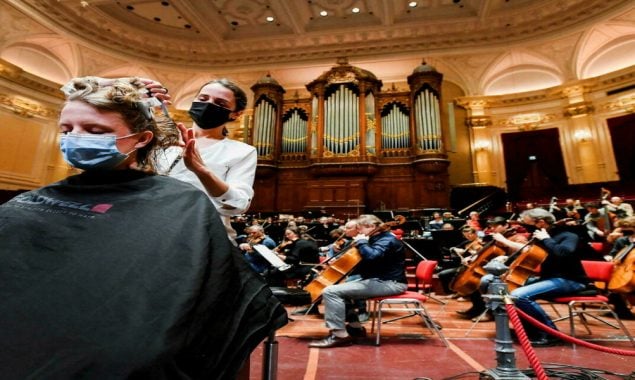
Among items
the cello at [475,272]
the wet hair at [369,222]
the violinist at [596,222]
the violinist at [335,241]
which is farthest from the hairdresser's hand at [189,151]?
the violinist at [596,222]

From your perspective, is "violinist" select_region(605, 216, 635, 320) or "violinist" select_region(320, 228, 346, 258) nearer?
"violinist" select_region(605, 216, 635, 320)

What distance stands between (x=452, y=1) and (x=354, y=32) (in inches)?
116

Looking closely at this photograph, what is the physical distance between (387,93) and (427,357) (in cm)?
868

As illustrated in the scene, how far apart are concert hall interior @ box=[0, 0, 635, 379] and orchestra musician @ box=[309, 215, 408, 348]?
4.43 metres

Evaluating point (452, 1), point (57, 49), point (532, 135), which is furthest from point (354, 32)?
point (57, 49)

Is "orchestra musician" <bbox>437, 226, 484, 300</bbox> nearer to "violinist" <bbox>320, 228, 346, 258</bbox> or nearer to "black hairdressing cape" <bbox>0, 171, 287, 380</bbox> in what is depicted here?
"violinist" <bbox>320, 228, 346, 258</bbox>

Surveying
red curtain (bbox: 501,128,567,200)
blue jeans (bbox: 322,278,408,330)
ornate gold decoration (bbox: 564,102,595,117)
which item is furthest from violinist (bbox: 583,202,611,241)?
blue jeans (bbox: 322,278,408,330)

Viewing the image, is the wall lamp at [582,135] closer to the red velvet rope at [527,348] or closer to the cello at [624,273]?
the cello at [624,273]

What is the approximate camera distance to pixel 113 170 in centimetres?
97

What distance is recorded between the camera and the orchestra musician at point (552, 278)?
3.04m

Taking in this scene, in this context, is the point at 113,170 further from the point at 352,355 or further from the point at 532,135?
the point at 532,135

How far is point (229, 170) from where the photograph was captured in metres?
1.41

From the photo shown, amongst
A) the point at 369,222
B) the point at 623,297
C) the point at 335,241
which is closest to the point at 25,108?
the point at 335,241

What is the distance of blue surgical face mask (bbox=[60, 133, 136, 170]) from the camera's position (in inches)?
37.0
